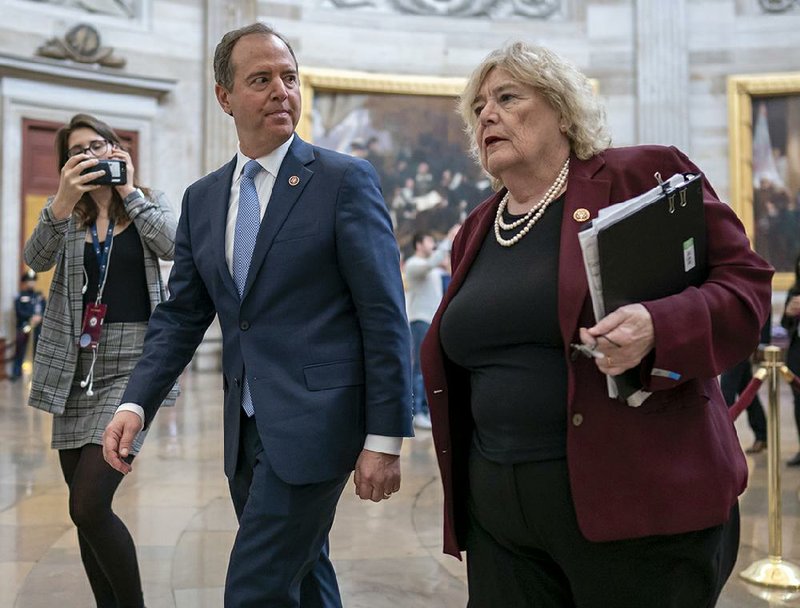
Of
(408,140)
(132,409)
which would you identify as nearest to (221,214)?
(132,409)

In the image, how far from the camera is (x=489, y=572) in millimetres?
2182

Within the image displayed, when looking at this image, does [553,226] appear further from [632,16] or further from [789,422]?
[632,16]

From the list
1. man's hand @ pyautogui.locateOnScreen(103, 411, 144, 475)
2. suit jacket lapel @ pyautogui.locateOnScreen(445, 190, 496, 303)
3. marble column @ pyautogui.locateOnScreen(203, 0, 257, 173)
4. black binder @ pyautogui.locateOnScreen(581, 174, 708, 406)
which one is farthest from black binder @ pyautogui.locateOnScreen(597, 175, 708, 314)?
marble column @ pyautogui.locateOnScreen(203, 0, 257, 173)

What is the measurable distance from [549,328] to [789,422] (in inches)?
330

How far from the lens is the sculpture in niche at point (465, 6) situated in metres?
16.6

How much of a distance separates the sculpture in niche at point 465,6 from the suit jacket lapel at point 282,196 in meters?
14.6

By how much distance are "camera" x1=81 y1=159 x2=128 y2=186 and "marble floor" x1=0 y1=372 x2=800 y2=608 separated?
1.80 meters

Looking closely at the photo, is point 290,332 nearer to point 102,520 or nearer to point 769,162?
point 102,520

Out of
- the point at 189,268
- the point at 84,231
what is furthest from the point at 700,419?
the point at 84,231

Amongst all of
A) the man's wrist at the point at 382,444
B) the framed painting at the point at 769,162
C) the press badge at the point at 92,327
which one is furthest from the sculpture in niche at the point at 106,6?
the man's wrist at the point at 382,444

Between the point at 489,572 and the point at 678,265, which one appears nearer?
the point at 678,265

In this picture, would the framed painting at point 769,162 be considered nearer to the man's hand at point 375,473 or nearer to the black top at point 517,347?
the man's hand at point 375,473

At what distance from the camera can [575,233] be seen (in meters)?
2.00

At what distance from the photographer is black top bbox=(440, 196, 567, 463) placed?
1.99 metres
